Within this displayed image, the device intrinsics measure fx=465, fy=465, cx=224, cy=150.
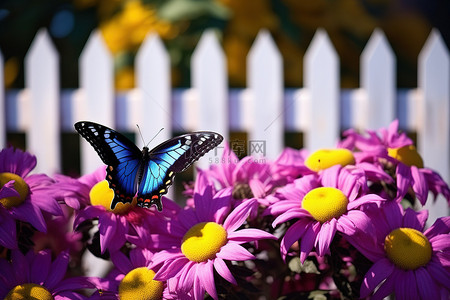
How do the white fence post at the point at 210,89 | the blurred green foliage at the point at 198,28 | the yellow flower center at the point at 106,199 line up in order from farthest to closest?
the blurred green foliage at the point at 198,28, the white fence post at the point at 210,89, the yellow flower center at the point at 106,199

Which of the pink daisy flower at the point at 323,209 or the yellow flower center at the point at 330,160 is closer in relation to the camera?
the pink daisy flower at the point at 323,209

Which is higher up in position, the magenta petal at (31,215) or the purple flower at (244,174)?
the purple flower at (244,174)

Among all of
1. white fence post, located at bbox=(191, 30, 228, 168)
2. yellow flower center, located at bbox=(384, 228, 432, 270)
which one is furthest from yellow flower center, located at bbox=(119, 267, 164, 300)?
white fence post, located at bbox=(191, 30, 228, 168)

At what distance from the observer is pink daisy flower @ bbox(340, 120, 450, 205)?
734 mm

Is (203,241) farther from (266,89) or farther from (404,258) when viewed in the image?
(266,89)

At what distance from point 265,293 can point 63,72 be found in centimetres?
214

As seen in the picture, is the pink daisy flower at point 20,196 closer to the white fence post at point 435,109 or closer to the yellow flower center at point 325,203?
the yellow flower center at point 325,203

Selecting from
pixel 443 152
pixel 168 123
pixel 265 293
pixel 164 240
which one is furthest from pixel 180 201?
pixel 164 240

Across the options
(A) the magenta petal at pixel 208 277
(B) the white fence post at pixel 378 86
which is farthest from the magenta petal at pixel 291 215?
(B) the white fence post at pixel 378 86

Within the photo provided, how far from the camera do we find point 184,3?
2275 mm

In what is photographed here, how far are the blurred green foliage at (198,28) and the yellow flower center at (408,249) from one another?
172 cm

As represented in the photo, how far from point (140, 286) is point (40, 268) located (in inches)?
6.5

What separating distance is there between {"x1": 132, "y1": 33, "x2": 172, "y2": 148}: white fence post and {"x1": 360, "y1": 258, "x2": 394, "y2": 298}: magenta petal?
146cm

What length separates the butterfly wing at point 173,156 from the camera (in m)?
0.72
